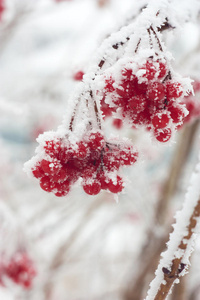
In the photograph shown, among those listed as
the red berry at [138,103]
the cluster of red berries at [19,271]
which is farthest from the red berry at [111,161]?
the cluster of red berries at [19,271]

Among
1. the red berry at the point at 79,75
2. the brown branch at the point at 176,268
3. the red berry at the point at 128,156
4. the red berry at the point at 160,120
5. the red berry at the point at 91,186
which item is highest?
the red berry at the point at 79,75

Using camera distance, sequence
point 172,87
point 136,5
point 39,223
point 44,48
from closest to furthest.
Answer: point 172,87 < point 136,5 < point 39,223 < point 44,48

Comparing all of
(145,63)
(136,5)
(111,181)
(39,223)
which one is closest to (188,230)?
(111,181)

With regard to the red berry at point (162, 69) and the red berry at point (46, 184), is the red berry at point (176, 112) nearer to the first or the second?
the red berry at point (162, 69)

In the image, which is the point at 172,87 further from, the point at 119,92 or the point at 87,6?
the point at 87,6

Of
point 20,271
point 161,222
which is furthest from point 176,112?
point 161,222

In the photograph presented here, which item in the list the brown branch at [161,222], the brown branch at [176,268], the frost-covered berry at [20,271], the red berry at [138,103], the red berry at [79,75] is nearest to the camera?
the brown branch at [176,268]

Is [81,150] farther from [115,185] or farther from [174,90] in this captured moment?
[174,90]

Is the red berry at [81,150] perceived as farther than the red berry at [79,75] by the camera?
No
